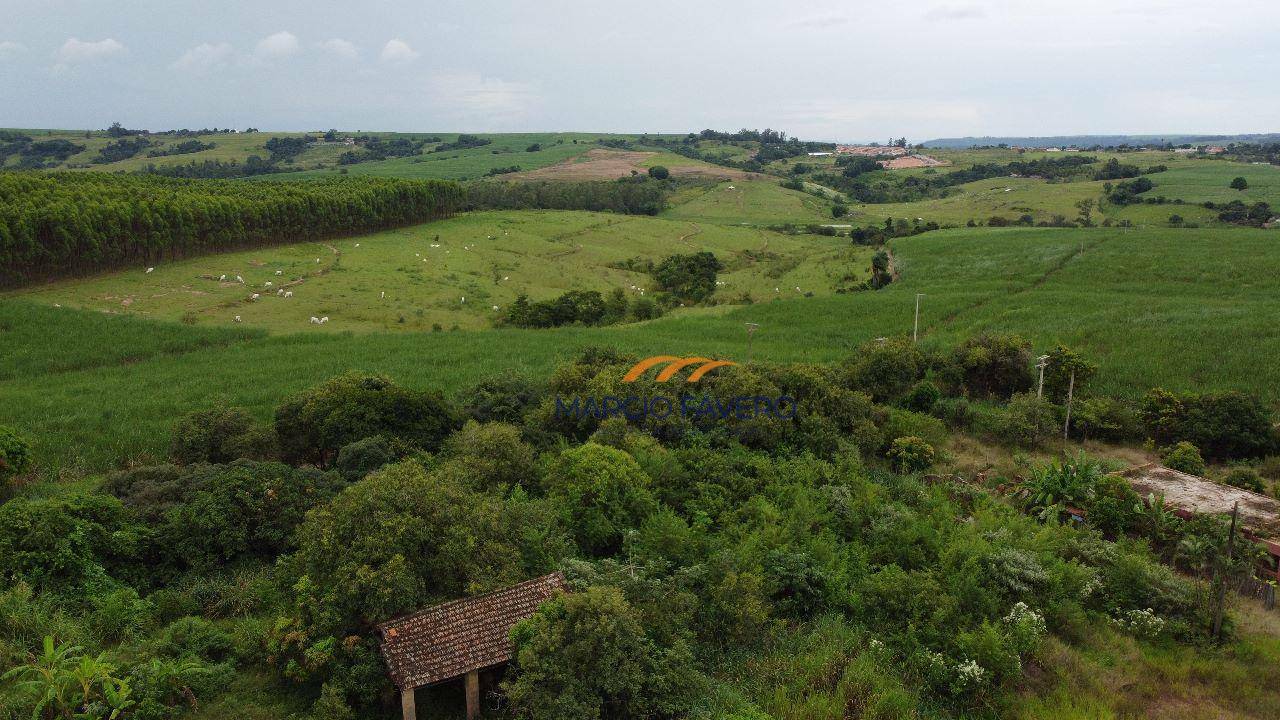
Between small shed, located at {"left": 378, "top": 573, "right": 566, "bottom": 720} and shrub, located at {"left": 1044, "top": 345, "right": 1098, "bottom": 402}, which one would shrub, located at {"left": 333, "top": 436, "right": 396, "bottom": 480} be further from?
shrub, located at {"left": 1044, "top": 345, "right": 1098, "bottom": 402}

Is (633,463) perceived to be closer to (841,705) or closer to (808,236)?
(841,705)

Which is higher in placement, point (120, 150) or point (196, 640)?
point (120, 150)

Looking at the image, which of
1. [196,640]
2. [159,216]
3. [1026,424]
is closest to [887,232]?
[1026,424]

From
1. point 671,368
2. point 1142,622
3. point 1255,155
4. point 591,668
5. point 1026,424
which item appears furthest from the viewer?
point 1255,155

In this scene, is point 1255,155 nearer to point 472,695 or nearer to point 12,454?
point 472,695

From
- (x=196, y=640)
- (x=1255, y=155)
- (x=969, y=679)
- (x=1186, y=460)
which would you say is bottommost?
(x=969, y=679)

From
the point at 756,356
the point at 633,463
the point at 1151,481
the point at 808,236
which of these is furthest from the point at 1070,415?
the point at 808,236

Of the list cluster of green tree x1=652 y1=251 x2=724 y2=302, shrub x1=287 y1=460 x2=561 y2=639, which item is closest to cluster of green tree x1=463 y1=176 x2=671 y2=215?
cluster of green tree x1=652 y1=251 x2=724 y2=302
